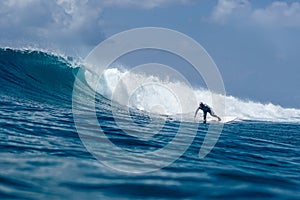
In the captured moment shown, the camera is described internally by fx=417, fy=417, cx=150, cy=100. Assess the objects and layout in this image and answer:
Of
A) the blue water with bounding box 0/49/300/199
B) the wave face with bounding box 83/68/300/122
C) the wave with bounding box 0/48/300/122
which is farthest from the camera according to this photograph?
the wave face with bounding box 83/68/300/122

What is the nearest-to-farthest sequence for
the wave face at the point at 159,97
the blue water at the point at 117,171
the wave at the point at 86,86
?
the blue water at the point at 117,171 < the wave at the point at 86,86 < the wave face at the point at 159,97

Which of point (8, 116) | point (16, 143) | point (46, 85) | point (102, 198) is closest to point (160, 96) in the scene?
point (46, 85)

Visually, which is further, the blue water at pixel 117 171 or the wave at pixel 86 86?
the wave at pixel 86 86

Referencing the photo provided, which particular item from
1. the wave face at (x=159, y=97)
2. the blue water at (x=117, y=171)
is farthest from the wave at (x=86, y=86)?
the blue water at (x=117, y=171)

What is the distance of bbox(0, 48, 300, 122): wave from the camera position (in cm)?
1975

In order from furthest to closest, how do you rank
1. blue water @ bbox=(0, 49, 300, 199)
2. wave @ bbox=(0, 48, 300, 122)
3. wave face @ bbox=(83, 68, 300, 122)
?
A: wave face @ bbox=(83, 68, 300, 122) → wave @ bbox=(0, 48, 300, 122) → blue water @ bbox=(0, 49, 300, 199)

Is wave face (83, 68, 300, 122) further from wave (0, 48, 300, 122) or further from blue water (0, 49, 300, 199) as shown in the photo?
blue water (0, 49, 300, 199)

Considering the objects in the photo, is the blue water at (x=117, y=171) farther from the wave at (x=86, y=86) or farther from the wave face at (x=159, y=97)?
the wave face at (x=159, y=97)

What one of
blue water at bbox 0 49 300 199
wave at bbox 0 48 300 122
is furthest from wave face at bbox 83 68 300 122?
blue water at bbox 0 49 300 199

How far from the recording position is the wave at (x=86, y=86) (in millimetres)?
19750

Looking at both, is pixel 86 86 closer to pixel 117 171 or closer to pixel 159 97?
pixel 159 97

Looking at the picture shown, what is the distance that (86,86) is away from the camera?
27.2 metres

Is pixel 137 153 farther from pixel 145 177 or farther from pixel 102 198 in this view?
pixel 102 198

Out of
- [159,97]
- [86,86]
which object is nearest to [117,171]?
[86,86]
